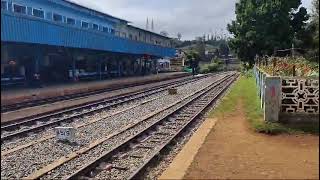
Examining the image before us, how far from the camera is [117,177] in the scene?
805 cm

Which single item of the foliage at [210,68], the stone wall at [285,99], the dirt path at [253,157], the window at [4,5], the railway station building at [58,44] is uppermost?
the window at [4,5]

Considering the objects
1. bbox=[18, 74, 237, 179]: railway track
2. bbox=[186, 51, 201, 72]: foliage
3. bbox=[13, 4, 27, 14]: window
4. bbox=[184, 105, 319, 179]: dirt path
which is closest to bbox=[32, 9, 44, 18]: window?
bbox=[13, 4, 27, 14]: window

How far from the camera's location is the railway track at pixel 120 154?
26.8ft

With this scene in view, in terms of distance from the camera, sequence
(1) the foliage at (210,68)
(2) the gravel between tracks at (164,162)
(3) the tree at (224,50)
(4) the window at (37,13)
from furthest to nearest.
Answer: (3) the tree at (224,50) → (1) the foliage at (210,68) → (4) the window at (37,13) → (2) the gravel between tracks at (164,162)

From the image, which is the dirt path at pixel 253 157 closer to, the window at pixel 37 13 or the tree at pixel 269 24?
the tree at pixel 269 24

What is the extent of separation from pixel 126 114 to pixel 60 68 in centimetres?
2160

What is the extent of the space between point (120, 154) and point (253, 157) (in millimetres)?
3205

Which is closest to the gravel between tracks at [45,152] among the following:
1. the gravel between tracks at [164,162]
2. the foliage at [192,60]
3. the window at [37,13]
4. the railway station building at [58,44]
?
the gravel between tracks at [164,162]

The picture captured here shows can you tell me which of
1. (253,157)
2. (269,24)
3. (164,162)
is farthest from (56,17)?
(253,157)

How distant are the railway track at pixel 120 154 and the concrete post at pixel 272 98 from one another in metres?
2.47

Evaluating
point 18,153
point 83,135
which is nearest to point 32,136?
point 83,135

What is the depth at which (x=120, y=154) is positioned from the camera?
32.5 feet

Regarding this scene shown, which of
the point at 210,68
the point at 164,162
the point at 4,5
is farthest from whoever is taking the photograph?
the point at 210,68

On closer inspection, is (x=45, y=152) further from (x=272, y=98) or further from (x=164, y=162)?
(x=272, y=98)
